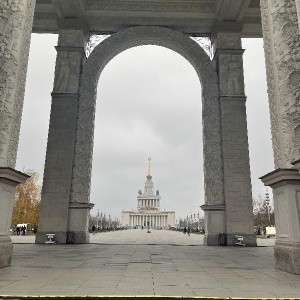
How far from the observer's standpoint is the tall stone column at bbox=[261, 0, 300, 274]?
6.82 metres

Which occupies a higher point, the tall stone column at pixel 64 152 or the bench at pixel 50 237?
the tall stone column at pixel 64 152

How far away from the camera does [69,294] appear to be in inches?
175

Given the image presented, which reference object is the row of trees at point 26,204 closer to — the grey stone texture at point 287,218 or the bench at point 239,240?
the bench at point 239,240

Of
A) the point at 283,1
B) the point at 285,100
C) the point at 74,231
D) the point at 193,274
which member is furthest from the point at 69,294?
the point at 74,231

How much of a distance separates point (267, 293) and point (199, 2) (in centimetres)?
1801

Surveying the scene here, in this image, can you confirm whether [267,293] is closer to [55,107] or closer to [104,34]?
[55,107]

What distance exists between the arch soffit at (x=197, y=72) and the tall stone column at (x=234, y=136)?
54cm

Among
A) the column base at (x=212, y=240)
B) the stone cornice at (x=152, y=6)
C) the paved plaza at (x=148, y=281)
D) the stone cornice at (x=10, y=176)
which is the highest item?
the stone cornice at (x=152, y=6)

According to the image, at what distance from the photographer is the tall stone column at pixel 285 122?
682 centimetres

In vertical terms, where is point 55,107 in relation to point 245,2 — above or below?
below

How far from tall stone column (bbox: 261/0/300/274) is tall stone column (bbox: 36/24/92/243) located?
11.5 meters

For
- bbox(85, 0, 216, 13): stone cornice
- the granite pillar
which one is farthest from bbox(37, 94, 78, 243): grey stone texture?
the granite pillar

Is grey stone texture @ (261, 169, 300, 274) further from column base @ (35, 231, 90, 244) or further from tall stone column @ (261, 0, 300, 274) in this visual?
column base @ (35, 231, 90, 244)

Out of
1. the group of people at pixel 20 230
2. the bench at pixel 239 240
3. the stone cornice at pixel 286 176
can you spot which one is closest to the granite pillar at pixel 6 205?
the stone cornice at pixel 286 176
